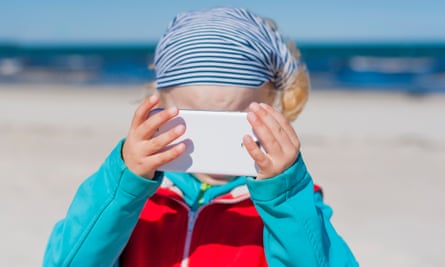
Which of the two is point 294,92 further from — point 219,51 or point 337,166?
point 337,166

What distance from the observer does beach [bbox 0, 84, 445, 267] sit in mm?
4441

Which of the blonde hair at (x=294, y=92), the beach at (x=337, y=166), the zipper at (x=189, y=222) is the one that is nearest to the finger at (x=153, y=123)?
the zipper at (x=189, y=222)

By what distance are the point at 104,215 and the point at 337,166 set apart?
5470 millimetres

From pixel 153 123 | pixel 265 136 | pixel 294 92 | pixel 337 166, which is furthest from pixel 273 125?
pixel 337 166

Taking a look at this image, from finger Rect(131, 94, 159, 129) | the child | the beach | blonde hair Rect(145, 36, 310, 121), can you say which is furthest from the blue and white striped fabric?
the beach

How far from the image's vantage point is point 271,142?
55.6 inches

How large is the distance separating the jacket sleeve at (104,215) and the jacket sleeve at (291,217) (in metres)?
0.24

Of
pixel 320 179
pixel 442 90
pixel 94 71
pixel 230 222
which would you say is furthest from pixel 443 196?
pixel 94 71

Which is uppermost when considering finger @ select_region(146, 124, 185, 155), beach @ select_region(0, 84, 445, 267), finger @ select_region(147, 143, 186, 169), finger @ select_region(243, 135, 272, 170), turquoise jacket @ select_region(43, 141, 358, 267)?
finger @ select_region(146, 124, 185, 155)

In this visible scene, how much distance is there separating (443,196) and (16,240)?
3.44 meters

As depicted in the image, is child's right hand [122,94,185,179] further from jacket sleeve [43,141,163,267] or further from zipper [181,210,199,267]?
zipper [181,210,199,267]

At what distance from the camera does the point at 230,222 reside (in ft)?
5.69

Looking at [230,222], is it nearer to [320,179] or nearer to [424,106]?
[320,179]

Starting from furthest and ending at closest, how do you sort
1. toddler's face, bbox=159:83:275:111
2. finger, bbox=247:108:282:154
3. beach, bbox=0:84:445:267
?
1. beach, bbox=0:84:445:267
2. toddler's face, bbox=159:83:275:111
3. finger, bbox=247:108:282:154
